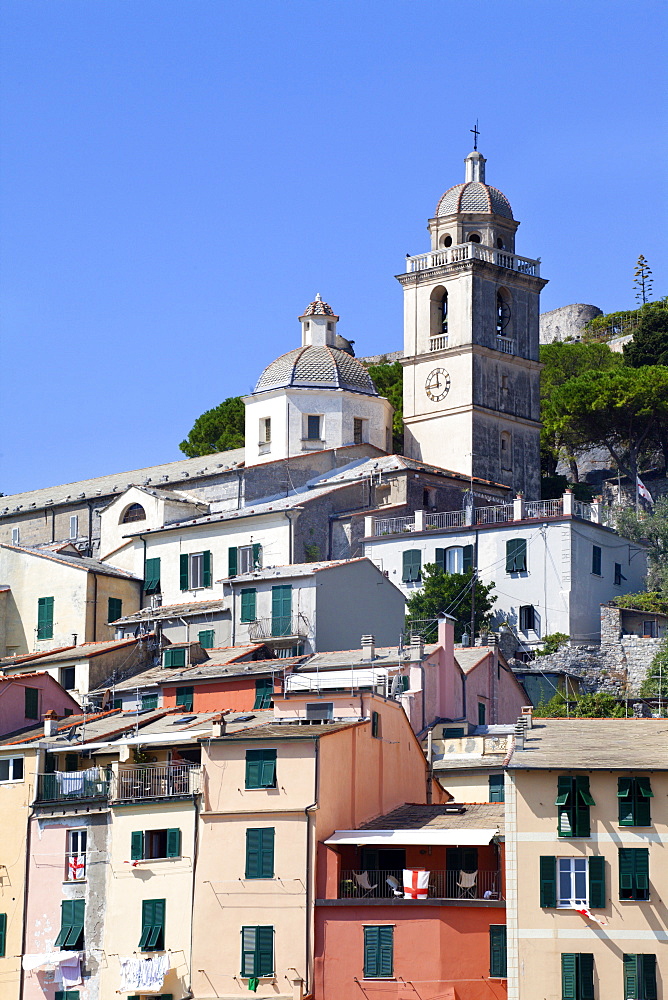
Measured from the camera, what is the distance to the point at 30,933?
45.7m

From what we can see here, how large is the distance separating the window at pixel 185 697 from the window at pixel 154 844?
34.2 feet

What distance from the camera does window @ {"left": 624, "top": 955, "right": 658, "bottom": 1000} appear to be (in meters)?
37.2

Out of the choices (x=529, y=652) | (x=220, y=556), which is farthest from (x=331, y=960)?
(x=220, y=556)

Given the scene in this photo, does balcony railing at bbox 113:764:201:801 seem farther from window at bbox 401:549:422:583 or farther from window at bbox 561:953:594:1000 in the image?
window at bbox 401:549:422:583

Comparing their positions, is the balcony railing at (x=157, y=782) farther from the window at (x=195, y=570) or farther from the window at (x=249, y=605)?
the window at (x=195, y=570)

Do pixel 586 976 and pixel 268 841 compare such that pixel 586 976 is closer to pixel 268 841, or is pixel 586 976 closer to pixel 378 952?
pixel 378 952

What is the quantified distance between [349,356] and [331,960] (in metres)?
47.1

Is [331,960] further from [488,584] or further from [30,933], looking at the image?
[488,584]

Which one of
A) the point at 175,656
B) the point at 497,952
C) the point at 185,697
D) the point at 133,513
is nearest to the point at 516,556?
the point at 175,656

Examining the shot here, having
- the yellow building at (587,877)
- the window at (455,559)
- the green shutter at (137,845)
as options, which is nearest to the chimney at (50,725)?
the green shutter at (137,845)

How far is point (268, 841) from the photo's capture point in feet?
140

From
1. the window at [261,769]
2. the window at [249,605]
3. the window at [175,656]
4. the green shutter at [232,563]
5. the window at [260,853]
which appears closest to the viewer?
the window at [260,853]

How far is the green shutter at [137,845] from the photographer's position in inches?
1764

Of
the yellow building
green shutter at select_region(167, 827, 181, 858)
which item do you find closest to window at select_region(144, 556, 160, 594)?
green shutter at select_region(167, 827, 181, 858)
